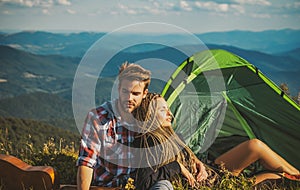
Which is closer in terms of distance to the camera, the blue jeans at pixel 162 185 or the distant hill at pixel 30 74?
the blue jeans at pixel 162 185

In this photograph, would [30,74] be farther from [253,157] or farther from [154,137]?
[154,137]

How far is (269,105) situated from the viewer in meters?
4.95

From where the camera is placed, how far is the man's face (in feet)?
11.4

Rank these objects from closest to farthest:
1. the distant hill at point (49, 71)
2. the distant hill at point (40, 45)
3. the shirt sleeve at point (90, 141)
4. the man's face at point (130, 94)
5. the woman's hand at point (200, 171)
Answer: the shirt sleeve at point (90, 141)
the man's face at point (130, 94)
the woman's hand at point (200, 171)
the distant hill at point (49, 71)
the distant hill at point (40, 45)

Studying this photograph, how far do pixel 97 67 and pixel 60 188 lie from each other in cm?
113

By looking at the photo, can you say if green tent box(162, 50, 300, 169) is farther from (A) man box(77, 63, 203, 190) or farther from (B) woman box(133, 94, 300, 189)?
→ (A) man box(77, 63, 203, 190)

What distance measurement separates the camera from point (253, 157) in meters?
4.27

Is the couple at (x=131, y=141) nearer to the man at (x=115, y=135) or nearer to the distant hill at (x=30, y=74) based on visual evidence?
the man at (x=115, y=135)

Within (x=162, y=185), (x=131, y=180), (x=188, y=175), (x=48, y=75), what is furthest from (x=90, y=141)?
(x=48, y=75)

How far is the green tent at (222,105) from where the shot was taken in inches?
196

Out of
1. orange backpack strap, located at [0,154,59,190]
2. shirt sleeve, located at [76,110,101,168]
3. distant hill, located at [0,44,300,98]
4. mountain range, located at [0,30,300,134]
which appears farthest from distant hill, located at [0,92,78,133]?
shirt sleeve, located at [76,110,101,168]

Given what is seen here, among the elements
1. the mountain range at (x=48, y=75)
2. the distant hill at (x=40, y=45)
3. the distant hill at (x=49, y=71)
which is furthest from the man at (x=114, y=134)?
the distant hill at (x=40, y=45)

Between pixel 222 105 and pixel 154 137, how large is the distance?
6.30 ft

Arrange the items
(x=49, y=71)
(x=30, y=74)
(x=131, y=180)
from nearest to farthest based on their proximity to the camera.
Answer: (x=131, y=180), (x=30, y=74), (x=49, y=71)
